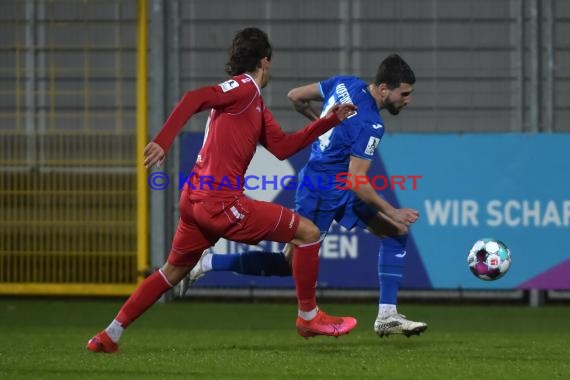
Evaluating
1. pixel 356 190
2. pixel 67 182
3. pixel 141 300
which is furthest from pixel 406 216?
pixel 67 182

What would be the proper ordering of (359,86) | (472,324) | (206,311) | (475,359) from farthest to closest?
1. (206,311)
2. (472,324)
3. (359,86)
4. (475,359)

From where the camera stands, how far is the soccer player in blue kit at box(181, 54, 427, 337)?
781 cm

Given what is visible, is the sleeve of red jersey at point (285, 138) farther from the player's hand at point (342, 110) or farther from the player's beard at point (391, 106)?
the player's beard at point (391, 106)

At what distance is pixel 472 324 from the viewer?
34.3ft

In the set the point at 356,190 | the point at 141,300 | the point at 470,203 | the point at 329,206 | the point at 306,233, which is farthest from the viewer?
the point at 470,203

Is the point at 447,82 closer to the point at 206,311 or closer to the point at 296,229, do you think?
the point at 206,311

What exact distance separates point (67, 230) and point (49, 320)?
1684mm

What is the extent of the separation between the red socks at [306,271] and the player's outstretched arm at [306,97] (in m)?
1.24

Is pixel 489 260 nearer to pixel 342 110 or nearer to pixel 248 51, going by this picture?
pixel 342 110

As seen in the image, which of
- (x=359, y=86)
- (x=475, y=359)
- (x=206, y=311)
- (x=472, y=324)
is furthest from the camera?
(x=206, y=311)

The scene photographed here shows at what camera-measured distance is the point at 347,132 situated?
810 cm

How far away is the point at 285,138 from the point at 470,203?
4.32 meters

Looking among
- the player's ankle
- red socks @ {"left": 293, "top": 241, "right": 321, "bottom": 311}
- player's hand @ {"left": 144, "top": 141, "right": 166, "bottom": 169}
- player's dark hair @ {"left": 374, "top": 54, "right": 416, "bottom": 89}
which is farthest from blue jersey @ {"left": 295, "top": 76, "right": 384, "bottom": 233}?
player's hand @ {"left": 144, "top": 141, "right": 166, "bottom": 169}

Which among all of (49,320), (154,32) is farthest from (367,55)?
(49,320)
